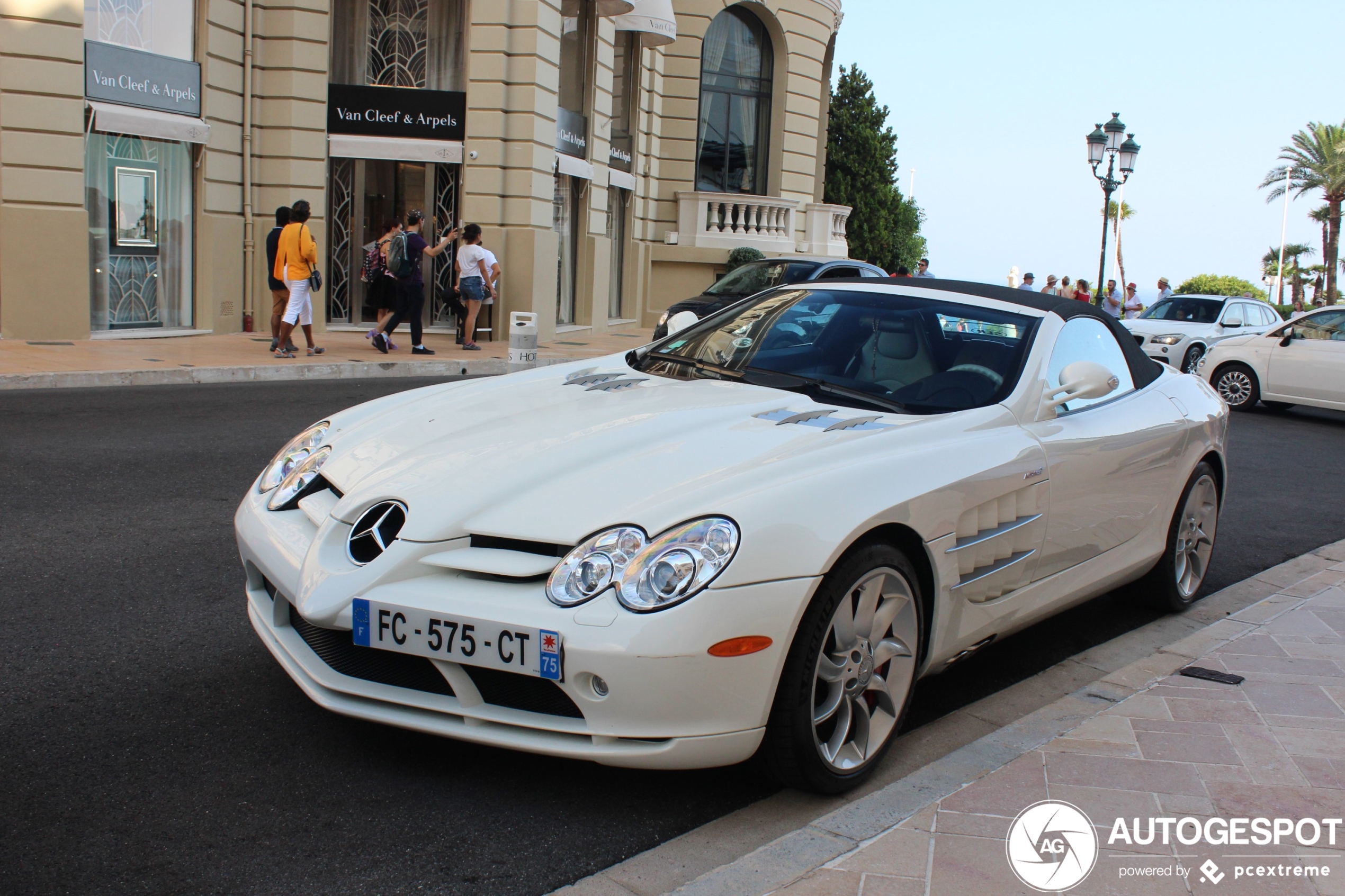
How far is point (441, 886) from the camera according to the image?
2682mm

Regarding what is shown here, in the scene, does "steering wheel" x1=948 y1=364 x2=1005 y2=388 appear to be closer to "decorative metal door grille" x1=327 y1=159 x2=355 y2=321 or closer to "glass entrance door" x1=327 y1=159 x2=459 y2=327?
"glass entrance door" x1=327 y1=159 x2=459 y2=327

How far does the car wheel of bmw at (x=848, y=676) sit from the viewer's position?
3.02 m

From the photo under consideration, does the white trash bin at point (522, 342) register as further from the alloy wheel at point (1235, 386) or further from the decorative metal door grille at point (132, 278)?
the alloy wheel at point (1235, 386)

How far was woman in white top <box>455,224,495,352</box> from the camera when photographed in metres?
16.6

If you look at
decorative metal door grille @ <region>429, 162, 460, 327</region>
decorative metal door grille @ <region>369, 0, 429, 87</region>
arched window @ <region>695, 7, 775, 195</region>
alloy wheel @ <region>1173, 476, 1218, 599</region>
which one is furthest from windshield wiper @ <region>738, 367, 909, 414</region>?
arched window @ <region>695, 7, 775, 195</region>

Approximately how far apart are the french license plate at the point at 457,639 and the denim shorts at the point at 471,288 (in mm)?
14216

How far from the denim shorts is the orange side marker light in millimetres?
14506

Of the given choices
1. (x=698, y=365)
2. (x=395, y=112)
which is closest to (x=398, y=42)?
(x=395, y=112)

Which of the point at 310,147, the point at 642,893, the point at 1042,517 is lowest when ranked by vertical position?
the point at 642,893

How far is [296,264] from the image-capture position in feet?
45.8

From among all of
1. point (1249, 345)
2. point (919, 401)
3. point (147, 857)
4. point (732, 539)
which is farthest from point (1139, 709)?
point (1249, 345)

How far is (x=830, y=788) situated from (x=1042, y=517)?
1273mm

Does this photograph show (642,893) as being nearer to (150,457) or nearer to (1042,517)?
(1042,517)

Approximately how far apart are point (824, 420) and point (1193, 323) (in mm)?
20372
